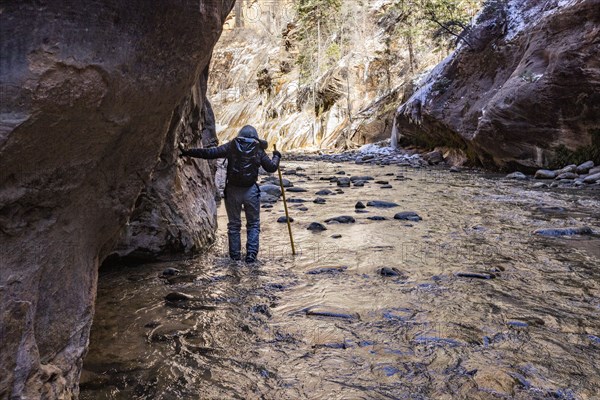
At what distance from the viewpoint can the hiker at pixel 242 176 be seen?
5.74 metres

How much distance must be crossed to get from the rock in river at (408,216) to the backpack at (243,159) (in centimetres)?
328

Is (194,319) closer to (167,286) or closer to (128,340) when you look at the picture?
(128,340)

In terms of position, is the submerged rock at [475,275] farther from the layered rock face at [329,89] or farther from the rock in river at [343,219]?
Result: the layered rock face at [329,89]

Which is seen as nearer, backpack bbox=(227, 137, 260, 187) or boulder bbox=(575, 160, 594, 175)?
backpack bbox=(227, 137, 260, 187)

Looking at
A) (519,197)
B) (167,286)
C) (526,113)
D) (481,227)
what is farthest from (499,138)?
(167,286)

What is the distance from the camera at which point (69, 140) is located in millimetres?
2010

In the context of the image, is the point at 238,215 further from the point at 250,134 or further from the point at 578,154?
the point at 578,154

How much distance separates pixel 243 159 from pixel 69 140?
12.4 feet

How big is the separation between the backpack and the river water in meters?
1.03

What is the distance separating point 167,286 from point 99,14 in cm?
316

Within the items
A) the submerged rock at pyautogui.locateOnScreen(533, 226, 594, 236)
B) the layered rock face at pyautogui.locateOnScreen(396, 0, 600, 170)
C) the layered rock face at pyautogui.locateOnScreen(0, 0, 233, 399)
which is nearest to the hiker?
the layered rock face at pyautogui.locateOnScreen(0, 0, 233, 399)

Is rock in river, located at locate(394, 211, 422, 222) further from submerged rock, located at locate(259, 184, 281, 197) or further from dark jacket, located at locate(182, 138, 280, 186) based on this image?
submerged rock, located at locate(259, 184, 281, 197)

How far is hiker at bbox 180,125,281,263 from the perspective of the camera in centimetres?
574

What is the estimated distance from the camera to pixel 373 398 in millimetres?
2615
